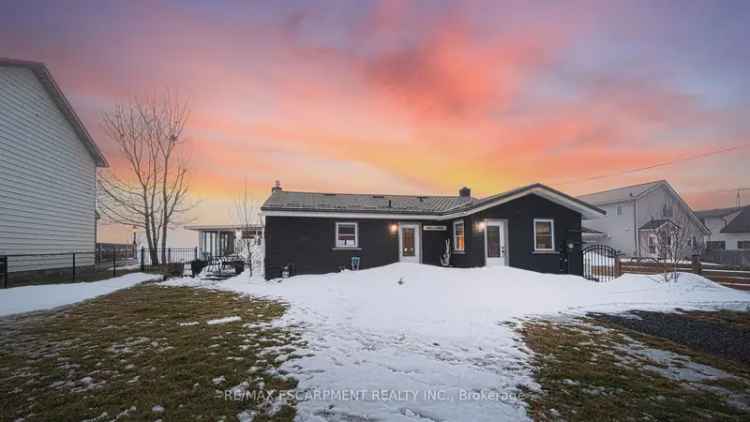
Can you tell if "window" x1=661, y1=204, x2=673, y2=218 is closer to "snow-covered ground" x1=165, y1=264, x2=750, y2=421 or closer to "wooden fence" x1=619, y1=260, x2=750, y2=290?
"wooden fence" x1=619, y1=260, x2=750, y2=290

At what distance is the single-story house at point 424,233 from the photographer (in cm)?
1564

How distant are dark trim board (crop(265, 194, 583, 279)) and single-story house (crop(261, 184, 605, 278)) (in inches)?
1.9

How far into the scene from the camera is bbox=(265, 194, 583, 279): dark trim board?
51.3 ft

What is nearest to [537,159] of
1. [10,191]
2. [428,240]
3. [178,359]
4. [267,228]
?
[428,240]

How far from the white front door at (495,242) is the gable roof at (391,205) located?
1195 mm

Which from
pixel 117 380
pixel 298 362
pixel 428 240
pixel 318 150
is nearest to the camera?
pixel 117 380

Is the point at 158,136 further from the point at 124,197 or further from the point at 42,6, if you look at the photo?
the point at 42,6

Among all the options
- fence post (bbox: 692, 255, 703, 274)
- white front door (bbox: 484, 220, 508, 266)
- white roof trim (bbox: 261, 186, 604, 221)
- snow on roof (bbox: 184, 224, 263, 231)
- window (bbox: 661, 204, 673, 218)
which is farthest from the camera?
window (bbox: 661, 204, 673, 218)

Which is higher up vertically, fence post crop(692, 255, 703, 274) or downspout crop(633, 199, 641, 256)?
downspout crop(633, 199, 641, 256)

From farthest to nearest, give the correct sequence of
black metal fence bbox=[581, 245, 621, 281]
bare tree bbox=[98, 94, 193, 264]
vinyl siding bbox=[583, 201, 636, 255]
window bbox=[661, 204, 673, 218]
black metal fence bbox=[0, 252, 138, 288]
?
1. window bbox=[661, 204, 673, 218]
2. vinyl siding bbox=[583, 201, 636, 255]
3. bare tree bbox=[98, 94, 193, 264]
4. black metal fence bbox=[581, 245, 621, 281]
5. black metal fence bbox=[0, 252, 138, 288]

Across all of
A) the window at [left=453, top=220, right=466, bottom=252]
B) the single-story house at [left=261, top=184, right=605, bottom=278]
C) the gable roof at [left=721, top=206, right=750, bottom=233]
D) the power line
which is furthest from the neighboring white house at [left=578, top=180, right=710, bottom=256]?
the window at [left=453, top=220, right=466, bottom=252]

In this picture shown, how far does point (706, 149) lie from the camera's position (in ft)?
74.3

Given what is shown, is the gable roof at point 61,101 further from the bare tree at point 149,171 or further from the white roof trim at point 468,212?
the white roof trim at point 468,212

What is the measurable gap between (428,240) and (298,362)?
13652mm
